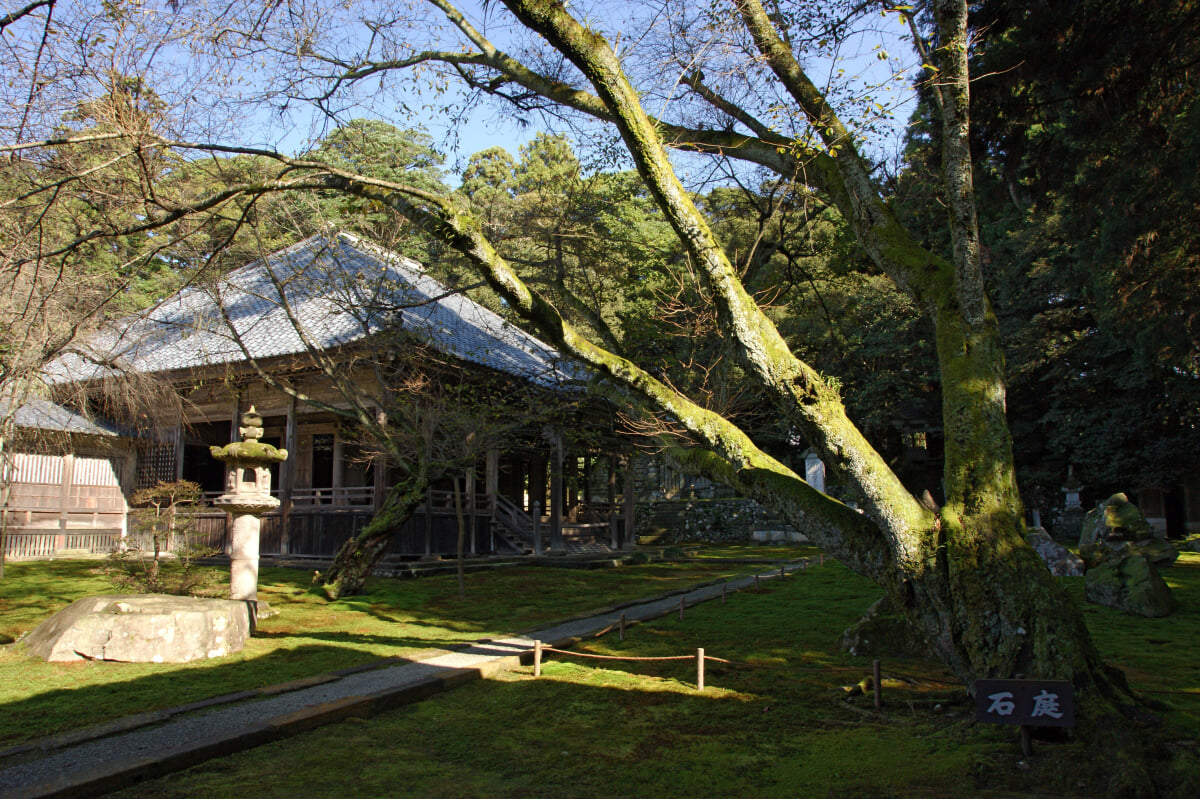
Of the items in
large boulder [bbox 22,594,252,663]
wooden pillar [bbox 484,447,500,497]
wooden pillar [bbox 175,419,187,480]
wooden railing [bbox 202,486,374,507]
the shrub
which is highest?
wooden pillar [bbox 175,419,187,480]

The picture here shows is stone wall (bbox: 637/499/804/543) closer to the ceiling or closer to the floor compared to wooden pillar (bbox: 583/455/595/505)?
closer to the floor

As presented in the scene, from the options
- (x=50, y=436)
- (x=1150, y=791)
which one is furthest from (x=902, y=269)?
(x=50, y=436)

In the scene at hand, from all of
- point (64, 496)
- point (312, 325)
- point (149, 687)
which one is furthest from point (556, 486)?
point (149, 687)

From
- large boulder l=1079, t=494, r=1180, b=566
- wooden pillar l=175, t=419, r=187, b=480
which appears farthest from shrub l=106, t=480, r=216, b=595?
large boulder l=1079, t=494, r=1180, b=566

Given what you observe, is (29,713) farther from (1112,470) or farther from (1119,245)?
(1112,470)

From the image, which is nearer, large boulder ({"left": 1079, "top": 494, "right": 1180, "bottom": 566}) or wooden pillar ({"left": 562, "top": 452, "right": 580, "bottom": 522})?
large boulder ({"left": 1079, "top": 494, "right": 1180, "bottom": 566})

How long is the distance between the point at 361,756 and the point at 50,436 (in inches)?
616

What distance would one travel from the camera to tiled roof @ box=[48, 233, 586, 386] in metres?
13.4

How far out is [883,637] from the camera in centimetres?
730

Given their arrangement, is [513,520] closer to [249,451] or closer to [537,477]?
[537,477]

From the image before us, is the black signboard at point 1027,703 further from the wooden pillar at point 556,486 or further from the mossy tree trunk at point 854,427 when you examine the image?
the wooden pillar at point 556,486

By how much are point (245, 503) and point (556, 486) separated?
31.7 feet

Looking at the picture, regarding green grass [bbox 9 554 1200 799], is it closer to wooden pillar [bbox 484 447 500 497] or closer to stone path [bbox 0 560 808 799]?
stone path [bbox 0 560 808 799]

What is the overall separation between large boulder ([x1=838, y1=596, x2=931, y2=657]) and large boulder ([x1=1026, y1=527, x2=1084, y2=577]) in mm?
6765
